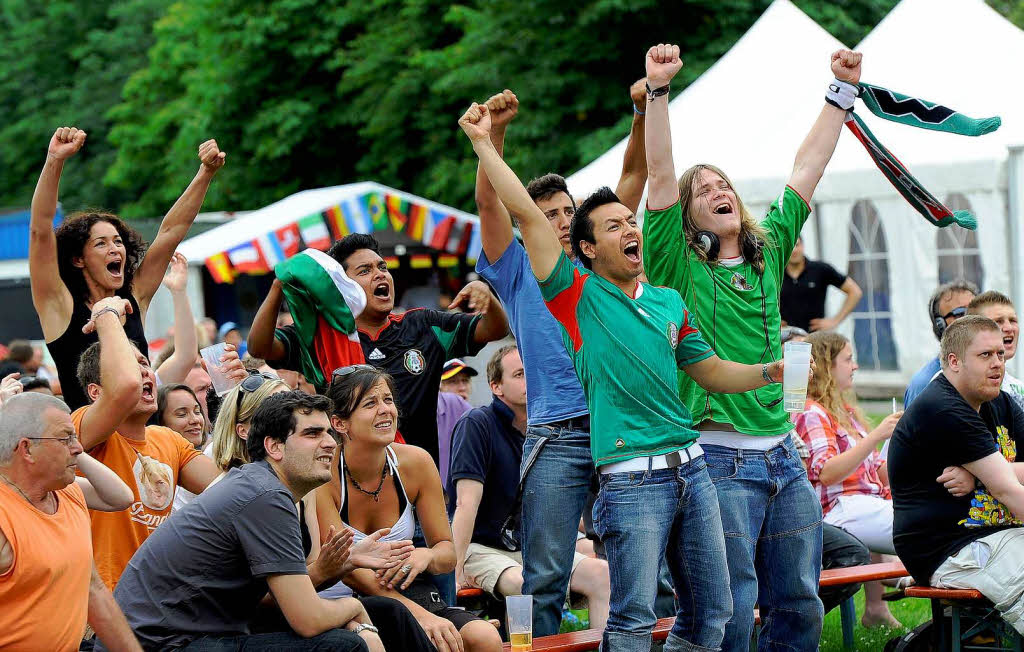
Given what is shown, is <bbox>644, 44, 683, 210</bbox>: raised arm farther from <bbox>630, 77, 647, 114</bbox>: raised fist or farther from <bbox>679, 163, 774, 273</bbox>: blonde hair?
<bbox>630, 77, 647, 114</bbox>: raised fist

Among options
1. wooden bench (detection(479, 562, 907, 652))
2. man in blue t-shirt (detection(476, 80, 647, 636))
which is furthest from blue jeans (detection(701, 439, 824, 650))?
man in blue t-shirt (detection(476, 80, 647, 636))

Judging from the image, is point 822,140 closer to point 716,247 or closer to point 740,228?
point 740,228

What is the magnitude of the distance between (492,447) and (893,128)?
26.6 ft

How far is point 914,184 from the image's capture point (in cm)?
505

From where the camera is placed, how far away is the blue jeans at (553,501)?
4434mm

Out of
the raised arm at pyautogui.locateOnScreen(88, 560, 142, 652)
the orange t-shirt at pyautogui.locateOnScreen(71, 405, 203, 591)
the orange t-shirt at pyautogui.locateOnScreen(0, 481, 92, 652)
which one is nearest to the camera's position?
the orange t-shirt at pyautogui.locateOnScreen(0, 481, 92, 652)

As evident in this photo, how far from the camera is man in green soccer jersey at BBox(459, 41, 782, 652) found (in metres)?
3.78

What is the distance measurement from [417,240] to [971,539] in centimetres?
1333

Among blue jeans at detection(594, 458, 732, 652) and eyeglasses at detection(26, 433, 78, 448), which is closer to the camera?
eyeglasses at detection(26, 433, 78, 448)

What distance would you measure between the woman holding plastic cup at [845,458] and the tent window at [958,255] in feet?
27.7

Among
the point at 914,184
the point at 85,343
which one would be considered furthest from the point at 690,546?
the point at 85,343

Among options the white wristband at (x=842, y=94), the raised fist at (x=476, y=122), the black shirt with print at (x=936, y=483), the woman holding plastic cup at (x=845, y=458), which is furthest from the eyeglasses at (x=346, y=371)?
the woman holding plastic cup at (x=845, y=458)

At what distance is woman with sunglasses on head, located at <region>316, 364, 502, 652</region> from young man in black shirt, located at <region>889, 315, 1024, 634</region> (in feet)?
6.12

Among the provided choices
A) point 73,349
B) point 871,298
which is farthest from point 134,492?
point 871,298
